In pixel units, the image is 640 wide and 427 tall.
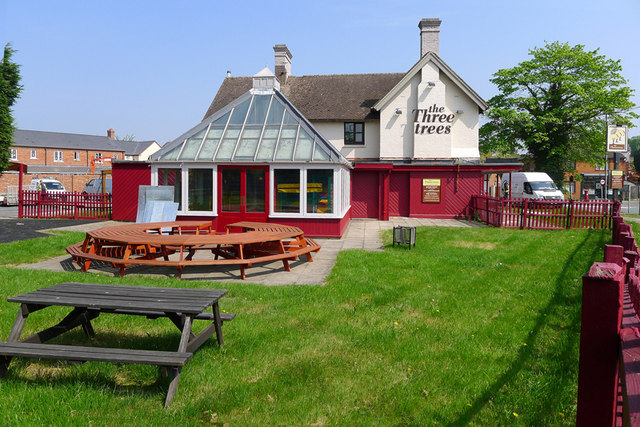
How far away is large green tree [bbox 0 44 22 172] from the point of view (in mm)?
34656

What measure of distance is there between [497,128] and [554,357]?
133ft

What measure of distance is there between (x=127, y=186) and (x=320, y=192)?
10.2 meters

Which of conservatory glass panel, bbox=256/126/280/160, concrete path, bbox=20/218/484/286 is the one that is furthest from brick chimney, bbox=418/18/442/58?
concrete path, bbox=20/218/484/286

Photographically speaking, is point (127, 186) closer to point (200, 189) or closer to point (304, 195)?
point (200, 189)

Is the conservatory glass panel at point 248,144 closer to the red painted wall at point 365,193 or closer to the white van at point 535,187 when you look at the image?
the red painted wall at point 365,193

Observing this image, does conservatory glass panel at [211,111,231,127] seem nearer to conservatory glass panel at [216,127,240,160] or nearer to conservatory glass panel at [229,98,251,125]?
conservatory glass panel at [229,98,251,125]

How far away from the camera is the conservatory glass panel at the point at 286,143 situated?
15.9 m

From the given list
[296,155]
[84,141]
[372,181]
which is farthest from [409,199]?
[84,141]

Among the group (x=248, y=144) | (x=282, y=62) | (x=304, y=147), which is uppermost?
(x=282, y=62)

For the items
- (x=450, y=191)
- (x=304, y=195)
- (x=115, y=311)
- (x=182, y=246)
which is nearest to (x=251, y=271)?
(x=182, y=246)

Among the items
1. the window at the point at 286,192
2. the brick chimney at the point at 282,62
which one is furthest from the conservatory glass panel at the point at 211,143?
the brick chimney at the point at 282,62

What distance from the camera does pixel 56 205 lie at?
23.0 metres

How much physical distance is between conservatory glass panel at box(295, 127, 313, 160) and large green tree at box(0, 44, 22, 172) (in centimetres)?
2811

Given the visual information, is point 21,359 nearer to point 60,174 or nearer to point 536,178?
point 536,178
